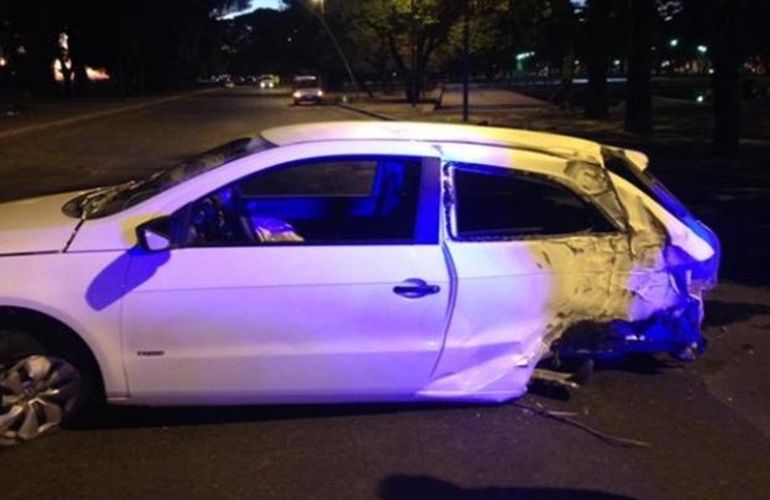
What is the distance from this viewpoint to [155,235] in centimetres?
445

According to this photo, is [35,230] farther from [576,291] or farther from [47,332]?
[576,291]

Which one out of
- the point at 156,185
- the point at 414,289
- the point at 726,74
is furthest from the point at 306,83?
the point at 414,289

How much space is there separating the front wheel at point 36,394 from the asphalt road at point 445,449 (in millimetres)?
94

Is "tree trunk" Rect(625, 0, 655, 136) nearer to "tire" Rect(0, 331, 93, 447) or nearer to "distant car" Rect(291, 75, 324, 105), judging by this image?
"tire" Rect(0, 331, 93, 447)

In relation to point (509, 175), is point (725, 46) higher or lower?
higher

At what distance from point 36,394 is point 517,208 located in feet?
8.64

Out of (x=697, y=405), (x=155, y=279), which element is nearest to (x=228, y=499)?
(x=155, y=279)

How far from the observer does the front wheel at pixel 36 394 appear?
448 cm

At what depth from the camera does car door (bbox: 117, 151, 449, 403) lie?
4473mm

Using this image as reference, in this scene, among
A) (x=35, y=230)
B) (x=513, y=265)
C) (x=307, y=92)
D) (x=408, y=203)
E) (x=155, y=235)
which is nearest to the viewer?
(x=155, y=235)

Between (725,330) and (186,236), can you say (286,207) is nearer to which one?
(186,236)

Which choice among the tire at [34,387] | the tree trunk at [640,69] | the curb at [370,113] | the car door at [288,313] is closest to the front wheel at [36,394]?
the tire at [34,387]

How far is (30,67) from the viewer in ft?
205

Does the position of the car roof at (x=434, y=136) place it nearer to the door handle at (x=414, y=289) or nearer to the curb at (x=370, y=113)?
the door handle at (x=414, y=289)
